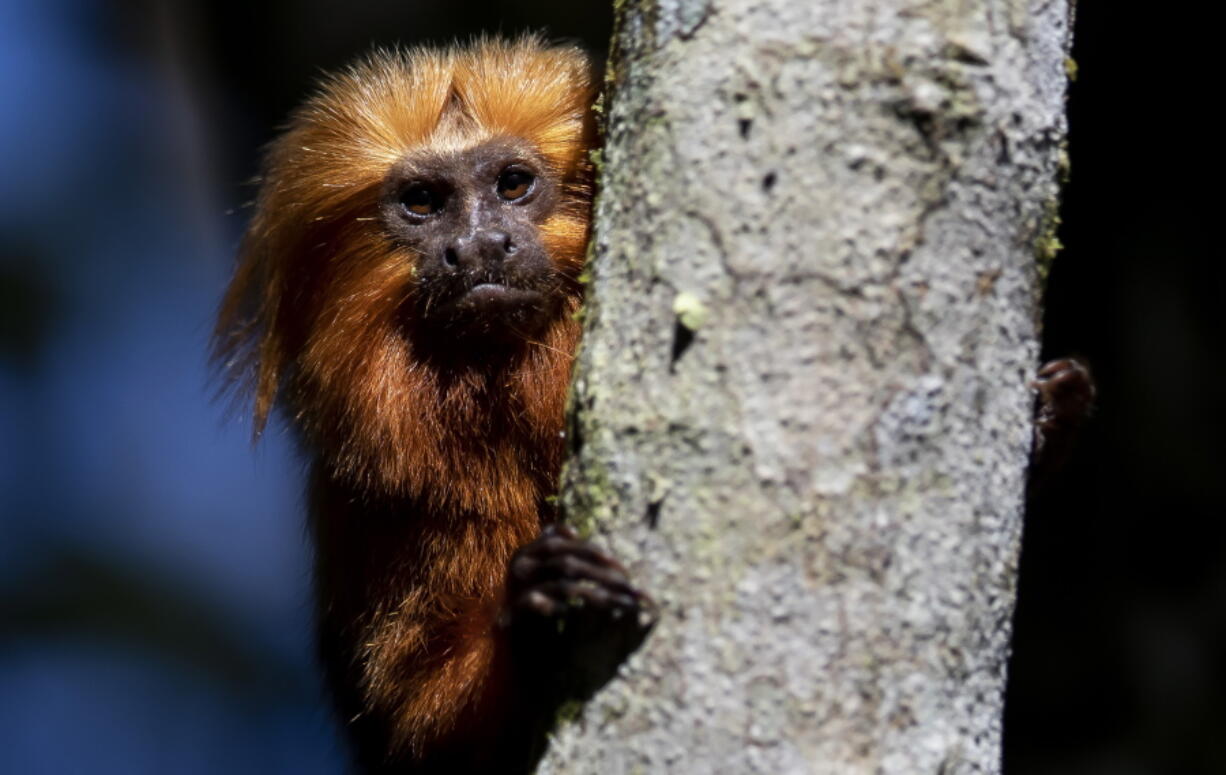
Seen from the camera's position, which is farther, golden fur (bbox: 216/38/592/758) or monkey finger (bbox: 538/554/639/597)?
golden fur (bbox: 216/38/592/758)

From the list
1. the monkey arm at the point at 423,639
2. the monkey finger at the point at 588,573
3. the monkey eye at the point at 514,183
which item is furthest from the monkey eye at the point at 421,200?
the monkey finger at the point at 588,573

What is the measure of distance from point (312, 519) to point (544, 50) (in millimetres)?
1450

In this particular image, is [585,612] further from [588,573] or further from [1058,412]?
[1058,412]

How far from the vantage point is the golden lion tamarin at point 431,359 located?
3.51 metres

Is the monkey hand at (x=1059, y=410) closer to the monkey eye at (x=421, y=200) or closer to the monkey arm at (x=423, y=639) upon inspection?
the monkey arm at (x=423, y=639)

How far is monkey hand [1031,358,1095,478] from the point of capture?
3.40 m

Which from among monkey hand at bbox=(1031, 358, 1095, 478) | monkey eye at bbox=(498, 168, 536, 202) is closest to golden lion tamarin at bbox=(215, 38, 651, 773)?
monkey eye at bbox=(498, 168, 536, 202)

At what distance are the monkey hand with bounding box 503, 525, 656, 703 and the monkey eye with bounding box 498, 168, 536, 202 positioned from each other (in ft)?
4.70

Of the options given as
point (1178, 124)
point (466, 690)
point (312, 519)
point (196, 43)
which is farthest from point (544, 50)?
point (196, 43)

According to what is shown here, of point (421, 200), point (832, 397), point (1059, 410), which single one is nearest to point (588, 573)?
point (832, 397)

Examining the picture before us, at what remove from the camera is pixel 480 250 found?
3.53 metres

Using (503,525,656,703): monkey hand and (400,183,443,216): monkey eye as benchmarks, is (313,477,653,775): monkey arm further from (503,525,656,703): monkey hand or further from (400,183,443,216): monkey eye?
(400,183,443,216): monkey eye

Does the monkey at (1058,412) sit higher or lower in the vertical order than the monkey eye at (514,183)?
lower

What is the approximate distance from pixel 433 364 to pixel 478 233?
345 mm
